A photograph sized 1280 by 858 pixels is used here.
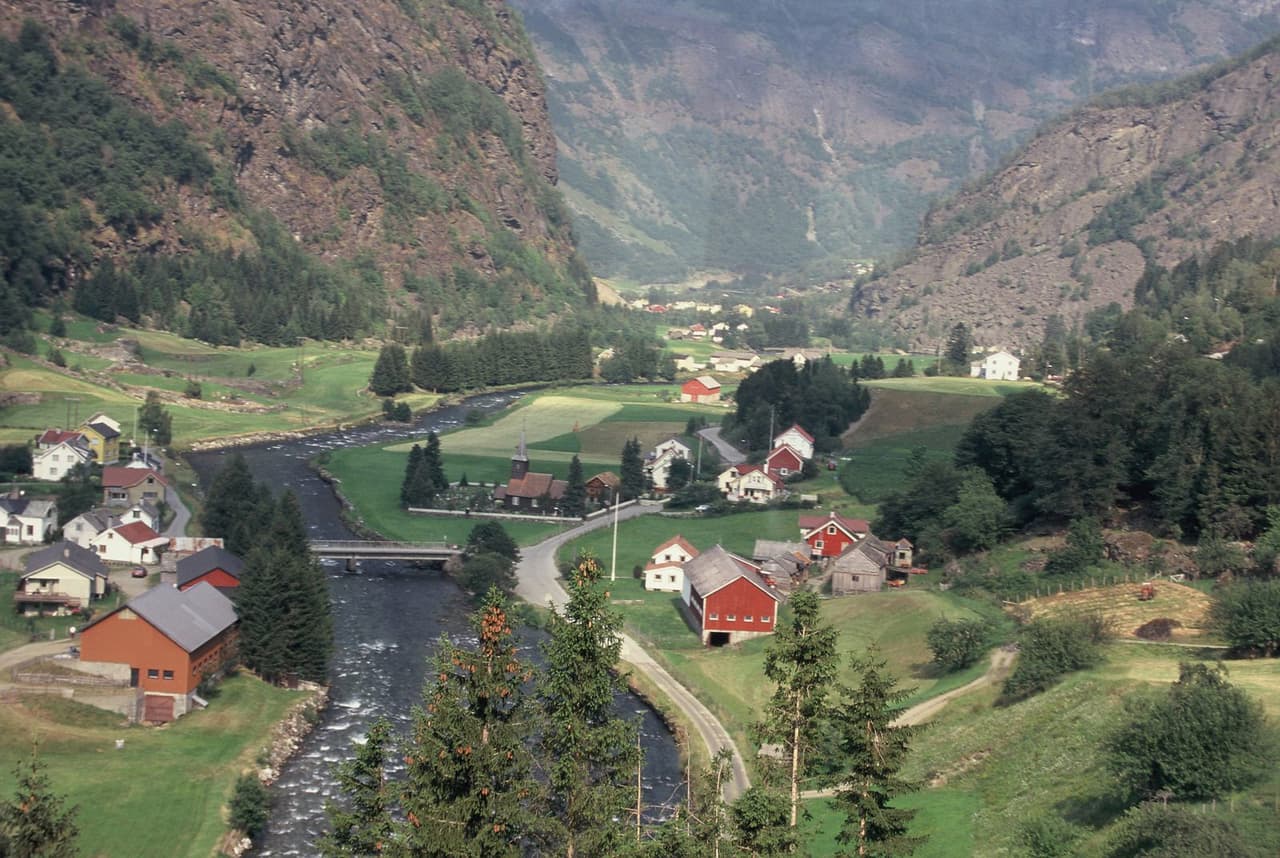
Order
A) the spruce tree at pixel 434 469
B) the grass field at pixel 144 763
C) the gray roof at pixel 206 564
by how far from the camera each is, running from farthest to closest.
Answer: the spruce tree at pixel 434 469
the gray roof at pixel 206 564
the grass field at pixel 144 763

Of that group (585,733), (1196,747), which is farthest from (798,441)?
(585,733)

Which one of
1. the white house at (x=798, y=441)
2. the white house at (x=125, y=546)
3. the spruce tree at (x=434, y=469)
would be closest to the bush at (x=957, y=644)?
the white house at (x=125, y=546)

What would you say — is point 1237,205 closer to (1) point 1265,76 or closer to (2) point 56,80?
(1) point 1265,76

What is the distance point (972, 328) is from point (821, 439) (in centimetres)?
9130

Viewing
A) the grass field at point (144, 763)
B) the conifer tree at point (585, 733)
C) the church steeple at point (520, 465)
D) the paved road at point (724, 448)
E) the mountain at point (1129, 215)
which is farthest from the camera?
the mountain at point (1129, 215)

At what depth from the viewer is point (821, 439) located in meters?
92.9

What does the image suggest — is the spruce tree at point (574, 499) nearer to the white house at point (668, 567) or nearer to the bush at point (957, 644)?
the white house at point (668, 567)

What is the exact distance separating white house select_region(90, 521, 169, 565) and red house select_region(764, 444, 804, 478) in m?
35.6

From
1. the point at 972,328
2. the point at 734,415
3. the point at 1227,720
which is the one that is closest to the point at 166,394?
the point at 734,415

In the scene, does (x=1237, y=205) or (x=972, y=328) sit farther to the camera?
(x=972, y=328)

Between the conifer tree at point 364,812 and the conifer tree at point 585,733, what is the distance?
10.4ft

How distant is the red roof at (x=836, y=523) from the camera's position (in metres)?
64.0

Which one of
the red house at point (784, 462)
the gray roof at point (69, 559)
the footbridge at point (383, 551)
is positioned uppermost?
the red house at point (784, 462)

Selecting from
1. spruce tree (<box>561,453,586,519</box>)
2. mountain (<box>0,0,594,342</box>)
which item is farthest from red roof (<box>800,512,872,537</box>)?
mountain (<box>0,0,594,342</box>)
